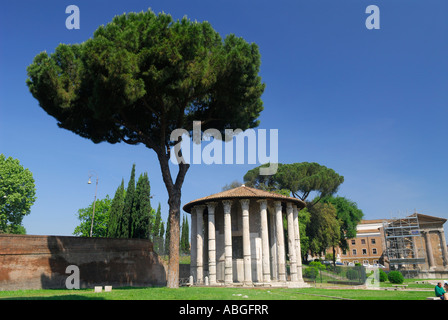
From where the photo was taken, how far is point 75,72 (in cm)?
1633

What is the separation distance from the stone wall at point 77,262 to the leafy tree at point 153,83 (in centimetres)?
708

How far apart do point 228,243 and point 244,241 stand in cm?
111

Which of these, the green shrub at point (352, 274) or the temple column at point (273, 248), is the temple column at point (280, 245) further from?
the green shrub at point (352, 274)

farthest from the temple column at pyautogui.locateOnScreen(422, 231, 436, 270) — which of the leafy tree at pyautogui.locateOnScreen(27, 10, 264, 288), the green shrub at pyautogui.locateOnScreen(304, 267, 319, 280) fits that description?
the leafy tree at pyautogui.locateOnScreen(27, 10, 264, 288)

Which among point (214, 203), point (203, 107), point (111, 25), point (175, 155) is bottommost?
point (214, 203)

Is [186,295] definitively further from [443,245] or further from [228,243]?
[443,245]

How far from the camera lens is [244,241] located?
21891 millimetres

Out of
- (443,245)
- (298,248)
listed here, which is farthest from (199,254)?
(443,245)

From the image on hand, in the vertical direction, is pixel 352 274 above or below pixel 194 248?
below

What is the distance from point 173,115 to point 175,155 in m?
2.18

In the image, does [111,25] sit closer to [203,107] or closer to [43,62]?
[43,62]

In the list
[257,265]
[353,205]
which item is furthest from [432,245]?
[257,265]
